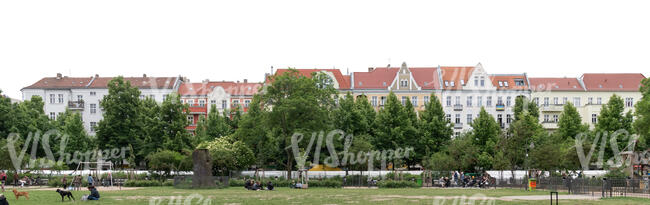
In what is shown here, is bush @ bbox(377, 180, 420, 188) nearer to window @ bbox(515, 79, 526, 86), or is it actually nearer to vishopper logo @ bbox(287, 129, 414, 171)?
vishopper logo @ bbox(287, 129, 414, 171)

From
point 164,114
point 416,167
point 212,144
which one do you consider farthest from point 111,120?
point 416,167

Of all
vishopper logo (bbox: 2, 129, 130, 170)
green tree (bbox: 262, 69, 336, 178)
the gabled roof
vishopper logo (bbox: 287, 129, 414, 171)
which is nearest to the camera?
green tree (bbox: 262, 69, 336, 178)

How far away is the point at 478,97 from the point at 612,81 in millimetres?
20613

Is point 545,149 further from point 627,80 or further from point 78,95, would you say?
point 78,95

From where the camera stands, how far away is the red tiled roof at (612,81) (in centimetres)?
9744

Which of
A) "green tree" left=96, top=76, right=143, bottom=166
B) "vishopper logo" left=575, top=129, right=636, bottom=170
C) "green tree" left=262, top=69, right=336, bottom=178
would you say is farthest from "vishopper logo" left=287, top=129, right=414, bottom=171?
"green tree" left=96, top=76, right=143, bottom=166

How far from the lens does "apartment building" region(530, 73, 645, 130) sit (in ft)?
316

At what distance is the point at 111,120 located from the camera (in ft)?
251

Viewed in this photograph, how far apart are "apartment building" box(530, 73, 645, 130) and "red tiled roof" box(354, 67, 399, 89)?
20.8m

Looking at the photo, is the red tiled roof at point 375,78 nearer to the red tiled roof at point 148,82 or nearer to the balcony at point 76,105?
the red tiled roof at point 148,82

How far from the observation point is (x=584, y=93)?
320 feet

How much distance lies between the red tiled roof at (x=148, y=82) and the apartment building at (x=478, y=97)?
4196 centimetres

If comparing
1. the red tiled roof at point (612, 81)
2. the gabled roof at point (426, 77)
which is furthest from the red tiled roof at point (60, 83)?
the red tiled roof at point (612, 81)

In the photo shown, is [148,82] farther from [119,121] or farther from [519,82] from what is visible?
[519,82]
